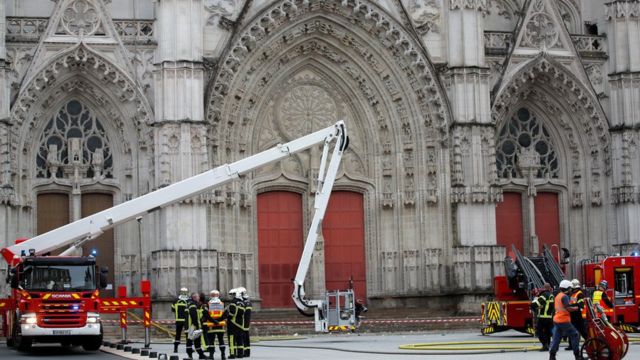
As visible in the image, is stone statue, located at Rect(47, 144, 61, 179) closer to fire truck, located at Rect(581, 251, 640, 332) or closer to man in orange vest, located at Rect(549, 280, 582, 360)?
fire truck, located at Rect(581, 251, 640, 332)

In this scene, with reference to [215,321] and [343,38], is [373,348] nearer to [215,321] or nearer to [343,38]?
[215,321]

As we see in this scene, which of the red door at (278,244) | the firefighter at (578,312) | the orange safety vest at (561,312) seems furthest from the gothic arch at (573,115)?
the orange safety vest at (561,312)

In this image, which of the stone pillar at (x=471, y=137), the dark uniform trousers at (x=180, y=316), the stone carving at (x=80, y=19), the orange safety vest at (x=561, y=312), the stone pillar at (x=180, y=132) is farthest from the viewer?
the stone pillar at (x=471, y=137)

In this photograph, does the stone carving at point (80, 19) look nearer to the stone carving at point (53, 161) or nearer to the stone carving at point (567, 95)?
the stone carving at point (53, 161)

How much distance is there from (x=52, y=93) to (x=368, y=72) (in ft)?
34.6

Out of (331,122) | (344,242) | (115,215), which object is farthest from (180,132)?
(115,215)

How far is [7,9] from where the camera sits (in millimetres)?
41469

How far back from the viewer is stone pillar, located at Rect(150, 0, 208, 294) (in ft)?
127

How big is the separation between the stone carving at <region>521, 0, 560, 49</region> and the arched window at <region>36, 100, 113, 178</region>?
1481cm

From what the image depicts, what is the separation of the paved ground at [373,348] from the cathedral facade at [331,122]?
6301 mm

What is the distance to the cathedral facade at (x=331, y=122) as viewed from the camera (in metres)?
39.4

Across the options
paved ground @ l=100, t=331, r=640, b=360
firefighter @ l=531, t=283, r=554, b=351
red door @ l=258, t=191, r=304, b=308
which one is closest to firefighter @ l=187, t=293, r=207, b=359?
paved ground @ l=100, t=331, r=640, b=360

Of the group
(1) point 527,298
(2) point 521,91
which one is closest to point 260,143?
(2) point 521,91

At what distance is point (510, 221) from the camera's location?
44.5 metres
